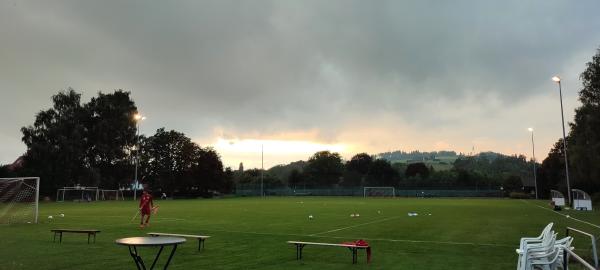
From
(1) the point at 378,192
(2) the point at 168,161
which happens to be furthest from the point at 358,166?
(2) the point at 168,161

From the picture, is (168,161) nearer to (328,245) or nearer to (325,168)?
(325,168)

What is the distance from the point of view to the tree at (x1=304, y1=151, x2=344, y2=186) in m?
156

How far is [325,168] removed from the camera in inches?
6304

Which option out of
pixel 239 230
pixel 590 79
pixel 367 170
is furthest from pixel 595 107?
pixel 367 170

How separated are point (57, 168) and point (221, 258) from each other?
6588cm

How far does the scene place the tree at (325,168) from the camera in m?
156

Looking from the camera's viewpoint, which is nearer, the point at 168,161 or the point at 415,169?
the point at 168,161

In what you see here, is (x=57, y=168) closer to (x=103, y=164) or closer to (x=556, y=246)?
(x=103, y=164)

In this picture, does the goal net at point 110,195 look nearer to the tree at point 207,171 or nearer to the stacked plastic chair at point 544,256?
the tree at point 207,171

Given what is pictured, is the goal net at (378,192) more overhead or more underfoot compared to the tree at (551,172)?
more underfoot

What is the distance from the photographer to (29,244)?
1606 centimetres

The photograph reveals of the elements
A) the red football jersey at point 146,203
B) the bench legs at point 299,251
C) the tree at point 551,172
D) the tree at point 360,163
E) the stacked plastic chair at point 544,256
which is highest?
the tree at point 360,163

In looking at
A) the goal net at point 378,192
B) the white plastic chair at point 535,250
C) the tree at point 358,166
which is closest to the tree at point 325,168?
the tree at point 358,166

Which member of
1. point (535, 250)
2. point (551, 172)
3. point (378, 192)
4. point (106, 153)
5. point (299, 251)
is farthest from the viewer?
point (378, 192)
